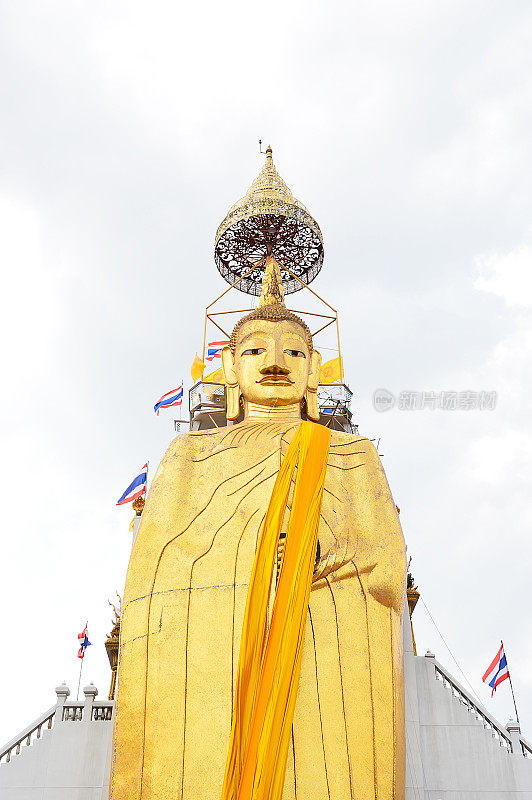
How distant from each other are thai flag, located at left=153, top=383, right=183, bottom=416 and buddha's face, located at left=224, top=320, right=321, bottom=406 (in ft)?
13.7

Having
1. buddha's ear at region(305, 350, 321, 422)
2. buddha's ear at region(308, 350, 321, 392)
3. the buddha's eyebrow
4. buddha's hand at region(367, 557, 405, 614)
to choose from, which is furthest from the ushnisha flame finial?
buddha's hand at region(367, 557, 405, 614)

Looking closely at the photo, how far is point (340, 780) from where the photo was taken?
5.64 metres

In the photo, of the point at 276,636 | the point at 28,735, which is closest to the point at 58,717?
the point at 28,735

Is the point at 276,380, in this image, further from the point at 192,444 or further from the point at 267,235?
the point at 267,235

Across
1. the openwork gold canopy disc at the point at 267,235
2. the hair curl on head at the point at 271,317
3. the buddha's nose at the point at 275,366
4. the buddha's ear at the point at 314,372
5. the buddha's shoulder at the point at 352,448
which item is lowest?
the buddha's shoulder at the point at 352,448

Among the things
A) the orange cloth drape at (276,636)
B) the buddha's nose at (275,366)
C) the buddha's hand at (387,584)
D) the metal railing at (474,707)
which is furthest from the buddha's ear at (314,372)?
the metal railing at (474,707)

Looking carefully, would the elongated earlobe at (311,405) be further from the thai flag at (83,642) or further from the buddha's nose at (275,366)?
the thai flag at (83,642)

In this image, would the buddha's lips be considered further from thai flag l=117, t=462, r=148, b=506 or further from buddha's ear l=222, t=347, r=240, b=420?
thai flag l=117, t=462, r=148, b=506

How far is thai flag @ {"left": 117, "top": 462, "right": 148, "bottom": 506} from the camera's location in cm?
1114

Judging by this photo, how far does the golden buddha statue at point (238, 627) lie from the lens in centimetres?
575

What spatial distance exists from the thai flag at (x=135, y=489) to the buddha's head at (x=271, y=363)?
3430 millimetres

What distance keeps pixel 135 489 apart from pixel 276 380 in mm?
4049

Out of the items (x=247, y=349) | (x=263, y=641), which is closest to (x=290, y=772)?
(x=263, y=641)

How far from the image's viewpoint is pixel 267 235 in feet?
37.9
